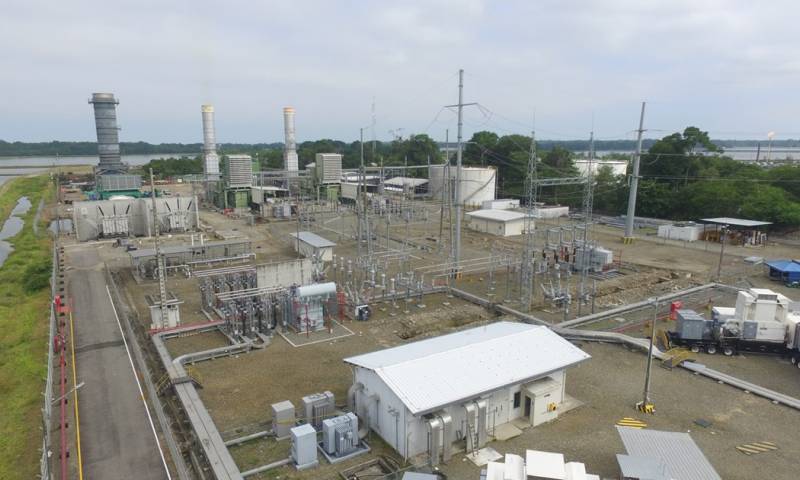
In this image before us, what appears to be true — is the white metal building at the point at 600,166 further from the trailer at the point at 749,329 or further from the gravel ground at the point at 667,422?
the gravel ground at the point at 667,422

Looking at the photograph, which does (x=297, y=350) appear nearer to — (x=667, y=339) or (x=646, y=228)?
(x=667, y=339)

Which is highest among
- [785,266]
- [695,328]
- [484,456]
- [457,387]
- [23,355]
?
[457,387]

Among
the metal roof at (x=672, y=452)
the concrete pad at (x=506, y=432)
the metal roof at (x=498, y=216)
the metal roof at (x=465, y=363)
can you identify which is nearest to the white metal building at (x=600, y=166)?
the metal roof at (x=498, y=216)

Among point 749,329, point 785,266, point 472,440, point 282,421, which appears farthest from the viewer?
point 785,266

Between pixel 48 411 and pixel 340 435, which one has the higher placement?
pixel 340 435

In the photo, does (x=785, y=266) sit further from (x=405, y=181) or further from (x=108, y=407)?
(x=405, y=181)

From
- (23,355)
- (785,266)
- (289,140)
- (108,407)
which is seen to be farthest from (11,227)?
(785,266)

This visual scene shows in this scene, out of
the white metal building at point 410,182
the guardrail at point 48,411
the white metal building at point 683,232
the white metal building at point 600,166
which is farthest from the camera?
the white metal building at point 410,182
